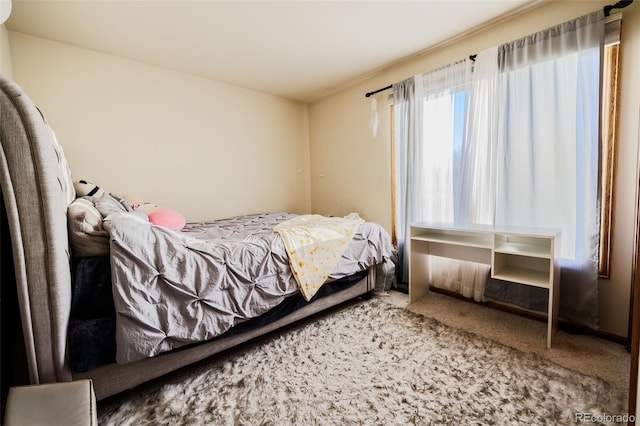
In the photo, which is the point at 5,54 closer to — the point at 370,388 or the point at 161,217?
the point at 161,217

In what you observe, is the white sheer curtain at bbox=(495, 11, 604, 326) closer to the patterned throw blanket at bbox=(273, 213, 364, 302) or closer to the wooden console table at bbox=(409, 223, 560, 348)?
the wooden console table at bbox=(409, 223, 560, 348)

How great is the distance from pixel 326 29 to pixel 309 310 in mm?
2304

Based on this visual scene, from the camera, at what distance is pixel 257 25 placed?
7.30 feet

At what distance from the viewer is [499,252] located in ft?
6.45

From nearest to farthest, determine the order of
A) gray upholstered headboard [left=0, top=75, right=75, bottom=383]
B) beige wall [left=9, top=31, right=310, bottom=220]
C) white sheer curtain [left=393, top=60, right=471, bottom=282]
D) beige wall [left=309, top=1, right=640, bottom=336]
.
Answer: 1. gray upholstered headboard [left=0, top=75, right=75, bottom=383]
2. beige wall [left=309, top=1, right=640, bottom=336]
3. beige wall [left=9, top=31, right=310, bottom=220]
4. white sheer curtain [left=393, top=60, right=471, bottom=282]

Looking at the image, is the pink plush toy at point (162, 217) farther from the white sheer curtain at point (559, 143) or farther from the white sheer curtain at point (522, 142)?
the white sheer curtain at point (559, 143)

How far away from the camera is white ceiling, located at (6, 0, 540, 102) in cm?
200

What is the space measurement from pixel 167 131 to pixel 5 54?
1200 mm

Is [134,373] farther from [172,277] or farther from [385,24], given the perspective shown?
[385,24]

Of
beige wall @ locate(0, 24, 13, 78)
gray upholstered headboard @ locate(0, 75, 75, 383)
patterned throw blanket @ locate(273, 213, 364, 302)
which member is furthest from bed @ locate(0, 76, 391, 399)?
beige wall @ locate(0, 24, 13, 78)

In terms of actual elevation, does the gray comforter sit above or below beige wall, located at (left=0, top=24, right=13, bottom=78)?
below

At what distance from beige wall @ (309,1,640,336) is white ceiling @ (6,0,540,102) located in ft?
0.52

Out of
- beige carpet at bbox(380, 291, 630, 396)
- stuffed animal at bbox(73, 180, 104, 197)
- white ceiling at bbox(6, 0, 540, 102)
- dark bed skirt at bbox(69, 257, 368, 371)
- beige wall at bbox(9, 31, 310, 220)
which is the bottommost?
beige carpet at bbox(380, 291, 630, 396)

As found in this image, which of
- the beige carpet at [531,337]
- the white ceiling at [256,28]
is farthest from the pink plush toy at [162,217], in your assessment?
the beige carpet at [531,337]
